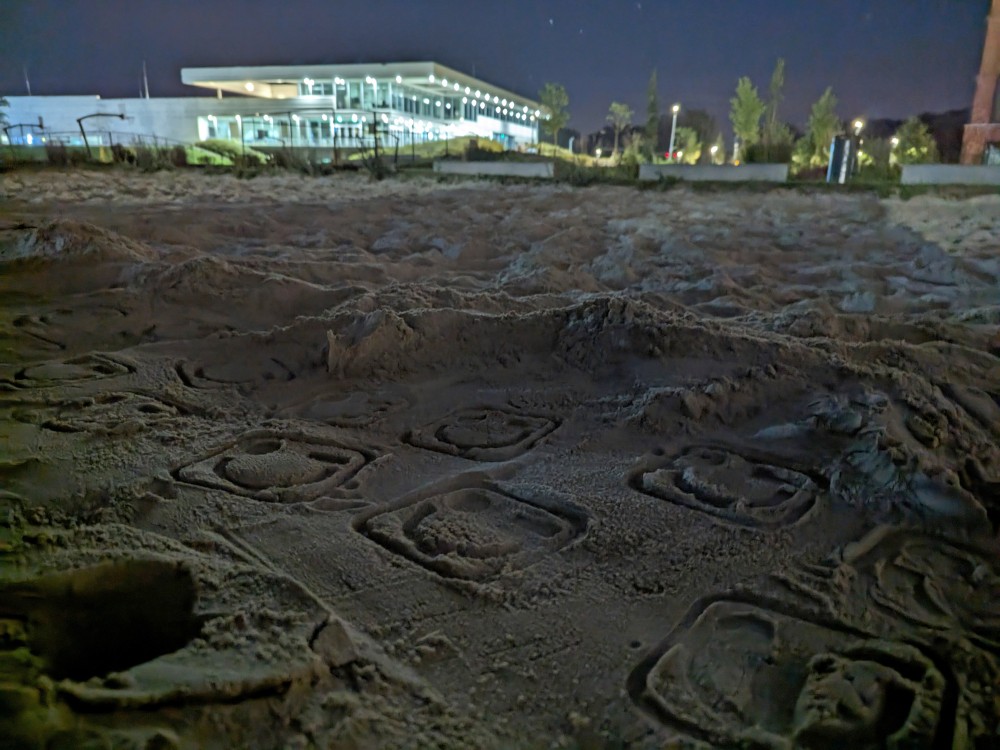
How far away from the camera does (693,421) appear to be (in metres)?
2.50

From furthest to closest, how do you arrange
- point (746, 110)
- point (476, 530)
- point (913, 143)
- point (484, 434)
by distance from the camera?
point (746, 110) < point (913, 143) < point (484, 434) < point (476, 530)

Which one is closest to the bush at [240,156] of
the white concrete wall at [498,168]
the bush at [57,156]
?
the bush at [57,156]

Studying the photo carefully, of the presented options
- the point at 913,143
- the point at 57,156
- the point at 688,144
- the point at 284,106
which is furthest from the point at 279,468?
the point at 284,106

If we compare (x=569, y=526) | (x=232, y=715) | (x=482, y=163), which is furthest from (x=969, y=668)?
(x=482, y=163)

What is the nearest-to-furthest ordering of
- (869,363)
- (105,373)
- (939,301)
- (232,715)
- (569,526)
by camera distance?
(232,715), (569,526), (869,363), (105,373), (939,301)

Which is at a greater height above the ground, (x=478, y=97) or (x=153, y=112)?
(x=478, y=97)

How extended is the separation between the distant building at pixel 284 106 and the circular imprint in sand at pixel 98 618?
3000 cm

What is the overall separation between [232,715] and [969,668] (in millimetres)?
1420

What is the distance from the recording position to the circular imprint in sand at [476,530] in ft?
5.59

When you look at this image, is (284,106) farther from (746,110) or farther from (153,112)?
(746,110)

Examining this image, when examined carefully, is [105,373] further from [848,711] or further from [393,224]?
[393,224]

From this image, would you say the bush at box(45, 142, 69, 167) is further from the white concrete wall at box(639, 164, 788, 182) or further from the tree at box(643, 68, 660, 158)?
the tree at box(643, 68, 660, 158)

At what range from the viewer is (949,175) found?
9031 millimetres

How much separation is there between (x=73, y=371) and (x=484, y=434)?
197 centimetres
